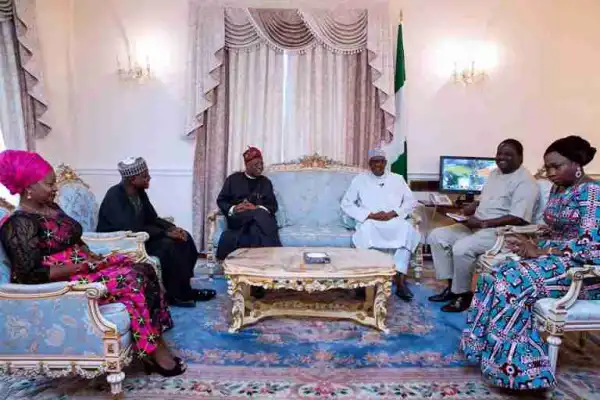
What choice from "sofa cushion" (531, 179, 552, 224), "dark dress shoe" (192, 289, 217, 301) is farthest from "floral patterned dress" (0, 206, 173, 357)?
"sofa cushion" (531, 179, 552, 224)

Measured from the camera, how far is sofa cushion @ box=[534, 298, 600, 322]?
7.63 feet

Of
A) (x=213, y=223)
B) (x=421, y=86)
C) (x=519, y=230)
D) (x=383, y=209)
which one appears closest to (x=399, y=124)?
(x=421, y=86)

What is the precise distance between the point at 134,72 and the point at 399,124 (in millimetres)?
3114

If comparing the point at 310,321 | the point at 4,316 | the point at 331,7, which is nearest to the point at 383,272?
the point at 310,321

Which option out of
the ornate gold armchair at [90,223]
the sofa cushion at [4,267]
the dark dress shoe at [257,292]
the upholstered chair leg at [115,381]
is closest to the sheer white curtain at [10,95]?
the ornate gold armchair at [90,223]

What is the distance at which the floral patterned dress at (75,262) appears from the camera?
2133 mm

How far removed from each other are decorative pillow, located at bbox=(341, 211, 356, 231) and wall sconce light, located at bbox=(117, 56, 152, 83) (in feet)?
9.18

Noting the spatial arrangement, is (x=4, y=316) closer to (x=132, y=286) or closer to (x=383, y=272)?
(x=132, y=286)

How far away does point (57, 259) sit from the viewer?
2322 millimetres

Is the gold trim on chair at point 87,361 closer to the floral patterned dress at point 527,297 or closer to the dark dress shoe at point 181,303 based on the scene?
the dark dress shoe at point 181,303

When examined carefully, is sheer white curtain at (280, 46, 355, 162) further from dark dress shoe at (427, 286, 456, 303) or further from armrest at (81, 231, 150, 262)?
armrest at (81, 231, 150, 262)

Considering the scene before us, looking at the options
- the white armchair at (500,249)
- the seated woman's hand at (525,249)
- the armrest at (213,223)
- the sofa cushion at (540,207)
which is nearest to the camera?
the seated woman's hand at (525,249)

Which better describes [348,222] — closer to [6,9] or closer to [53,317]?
[53,317]

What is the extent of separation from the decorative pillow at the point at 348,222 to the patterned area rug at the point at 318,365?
1093 mm
